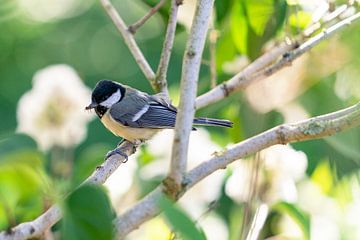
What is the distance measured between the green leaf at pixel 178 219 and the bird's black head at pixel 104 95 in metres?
1.58

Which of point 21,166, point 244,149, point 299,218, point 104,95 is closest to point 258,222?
point 299,218

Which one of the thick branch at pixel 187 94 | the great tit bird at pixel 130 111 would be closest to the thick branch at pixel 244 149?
the thick branch at pixel 187 94

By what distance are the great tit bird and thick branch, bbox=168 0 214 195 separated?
1.10 meters

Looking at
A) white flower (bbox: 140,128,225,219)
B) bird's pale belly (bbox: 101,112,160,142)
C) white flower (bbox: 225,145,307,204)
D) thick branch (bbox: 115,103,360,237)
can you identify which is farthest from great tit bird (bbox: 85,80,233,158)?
thick branch (bbox: 115,103,360,237)

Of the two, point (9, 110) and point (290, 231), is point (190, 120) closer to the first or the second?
point (290, 231)

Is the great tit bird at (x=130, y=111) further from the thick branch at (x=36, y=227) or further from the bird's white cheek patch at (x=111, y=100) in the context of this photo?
the thick branch at (x=36, y=227)

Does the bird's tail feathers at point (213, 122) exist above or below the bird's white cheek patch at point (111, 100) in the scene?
below

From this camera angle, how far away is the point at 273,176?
5.08 ft

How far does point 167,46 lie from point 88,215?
833 mm

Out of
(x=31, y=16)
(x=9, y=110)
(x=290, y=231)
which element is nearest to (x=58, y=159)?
(x=290, y=231)

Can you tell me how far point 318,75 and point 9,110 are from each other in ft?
8.87

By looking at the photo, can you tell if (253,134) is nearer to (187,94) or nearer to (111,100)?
(187,94)

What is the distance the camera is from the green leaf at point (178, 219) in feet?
2.59

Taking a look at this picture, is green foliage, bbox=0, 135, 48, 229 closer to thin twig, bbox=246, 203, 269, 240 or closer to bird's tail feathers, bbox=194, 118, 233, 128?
thin twig, bbox=246, 203, 269, 240
